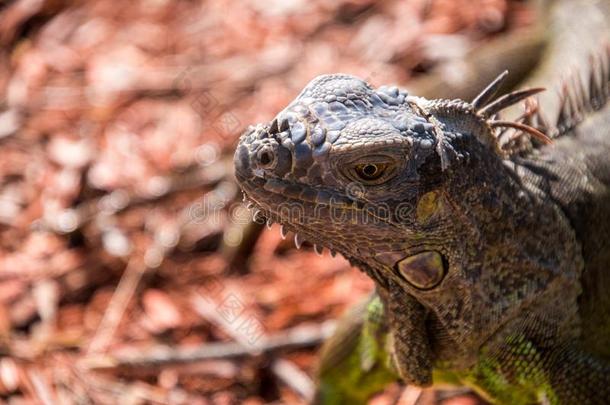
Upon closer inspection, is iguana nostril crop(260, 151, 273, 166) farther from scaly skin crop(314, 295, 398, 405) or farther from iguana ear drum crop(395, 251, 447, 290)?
scaly skin crop(314, 295, 398, 405)

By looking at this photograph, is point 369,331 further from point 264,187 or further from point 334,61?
point 334,61

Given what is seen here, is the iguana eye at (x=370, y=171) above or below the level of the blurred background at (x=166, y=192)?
above

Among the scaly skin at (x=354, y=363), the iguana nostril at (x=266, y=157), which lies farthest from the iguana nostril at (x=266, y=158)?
the scaly skin at (x=354, y=363)

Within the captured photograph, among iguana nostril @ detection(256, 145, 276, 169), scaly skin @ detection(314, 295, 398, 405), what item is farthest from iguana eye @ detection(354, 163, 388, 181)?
scaly skin @ detection(314, 295, 398, 405)

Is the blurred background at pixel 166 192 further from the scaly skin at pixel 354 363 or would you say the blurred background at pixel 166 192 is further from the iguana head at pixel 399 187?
the iguana head at pixel 399 187

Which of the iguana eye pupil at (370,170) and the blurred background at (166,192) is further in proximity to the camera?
the blurred background at (166,192)

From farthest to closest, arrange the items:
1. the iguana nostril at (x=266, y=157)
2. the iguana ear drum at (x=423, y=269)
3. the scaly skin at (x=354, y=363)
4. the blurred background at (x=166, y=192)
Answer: the blurred background at (x=166, y=192) → the scaly skin at (x=354, y=363) → the iguana ear drum at (x=423, y=269) → the iguana nostril at (x=266, y=157)

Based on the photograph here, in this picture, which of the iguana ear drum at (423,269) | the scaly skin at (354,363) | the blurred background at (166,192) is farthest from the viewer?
the blurred background at (166,192)

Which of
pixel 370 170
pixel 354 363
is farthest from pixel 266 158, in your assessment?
pixel 354 363

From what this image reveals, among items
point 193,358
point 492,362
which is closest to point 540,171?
point 492,362
